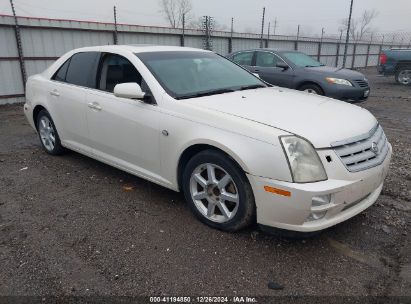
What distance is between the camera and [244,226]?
3.00 m

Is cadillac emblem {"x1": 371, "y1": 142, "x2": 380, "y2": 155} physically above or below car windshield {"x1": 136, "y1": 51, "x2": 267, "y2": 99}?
below

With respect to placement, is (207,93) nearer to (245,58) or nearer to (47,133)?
(47,133)

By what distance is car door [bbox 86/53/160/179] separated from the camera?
3.47 meters

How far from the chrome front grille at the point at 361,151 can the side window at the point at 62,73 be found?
366 centimetres

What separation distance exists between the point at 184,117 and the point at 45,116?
2887 mm

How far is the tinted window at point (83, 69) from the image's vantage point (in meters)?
4.31

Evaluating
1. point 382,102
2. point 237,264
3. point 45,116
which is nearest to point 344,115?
point 237,264

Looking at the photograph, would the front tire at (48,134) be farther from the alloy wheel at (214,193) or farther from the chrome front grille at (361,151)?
the chrome front grille at (361,151)

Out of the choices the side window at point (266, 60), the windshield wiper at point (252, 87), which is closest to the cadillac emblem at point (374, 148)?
the windshield wiper at point (252, 87)

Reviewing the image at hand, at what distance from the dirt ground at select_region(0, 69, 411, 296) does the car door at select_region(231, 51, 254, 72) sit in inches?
245

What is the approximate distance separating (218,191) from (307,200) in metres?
0.85

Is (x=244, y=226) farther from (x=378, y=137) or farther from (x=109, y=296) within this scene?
(x=378, y=137)

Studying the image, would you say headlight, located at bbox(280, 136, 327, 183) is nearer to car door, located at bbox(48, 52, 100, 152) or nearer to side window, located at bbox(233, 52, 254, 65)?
car door, located at bbox(48, 52, 100, 152)

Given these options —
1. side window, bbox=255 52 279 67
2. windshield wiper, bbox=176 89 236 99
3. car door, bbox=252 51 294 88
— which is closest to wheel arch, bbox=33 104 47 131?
windshield wiper, bbox=176 89 236 99
